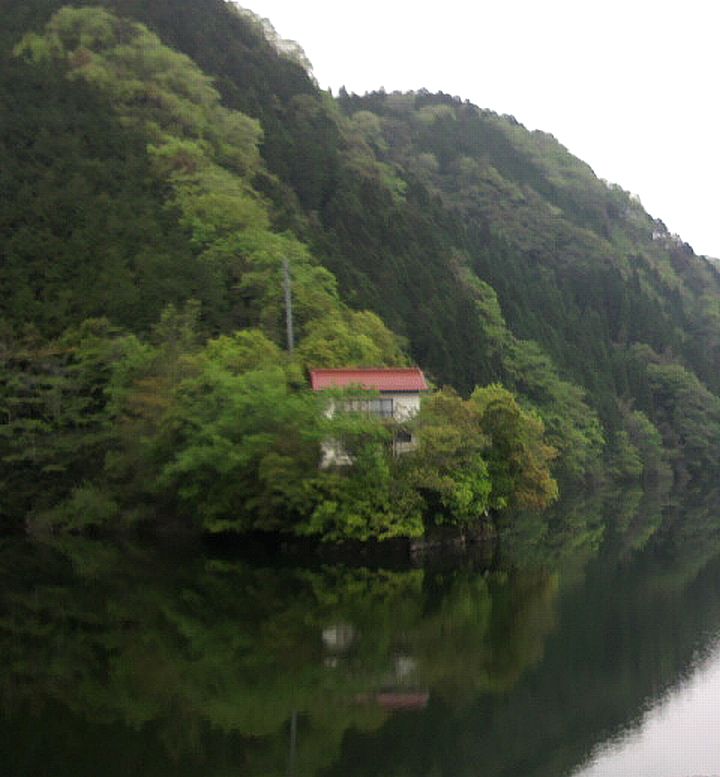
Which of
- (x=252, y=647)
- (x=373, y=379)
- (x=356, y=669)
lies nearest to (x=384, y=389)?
(x=373, y=379)

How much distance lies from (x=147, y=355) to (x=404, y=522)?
15947 millimetres

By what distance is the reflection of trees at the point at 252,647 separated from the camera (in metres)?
18.1

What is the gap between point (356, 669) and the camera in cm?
2147

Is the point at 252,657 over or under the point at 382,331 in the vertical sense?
under

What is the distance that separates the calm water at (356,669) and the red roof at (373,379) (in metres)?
8.63

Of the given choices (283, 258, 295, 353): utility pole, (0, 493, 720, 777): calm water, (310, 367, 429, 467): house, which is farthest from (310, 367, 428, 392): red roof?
(0, 493, 720, 777): calm water

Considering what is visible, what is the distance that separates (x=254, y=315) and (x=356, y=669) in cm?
3452

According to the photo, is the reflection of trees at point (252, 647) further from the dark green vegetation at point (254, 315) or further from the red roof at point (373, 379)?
the red roof at point (373, 379)

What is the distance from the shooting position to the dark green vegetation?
4050cm

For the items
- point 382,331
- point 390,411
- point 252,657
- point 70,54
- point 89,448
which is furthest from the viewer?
point 70,54

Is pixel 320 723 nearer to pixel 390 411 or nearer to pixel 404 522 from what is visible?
pixel 404 522

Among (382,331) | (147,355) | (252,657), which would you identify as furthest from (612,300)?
(252,657)

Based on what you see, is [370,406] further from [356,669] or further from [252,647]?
[356,669]

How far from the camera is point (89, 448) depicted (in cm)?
4678
